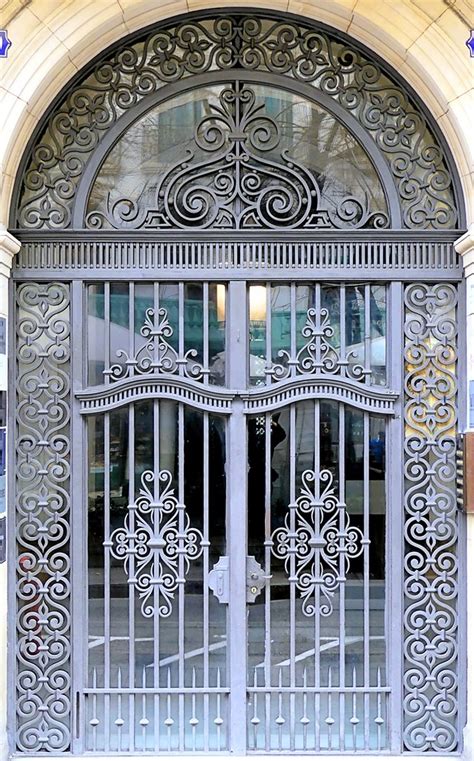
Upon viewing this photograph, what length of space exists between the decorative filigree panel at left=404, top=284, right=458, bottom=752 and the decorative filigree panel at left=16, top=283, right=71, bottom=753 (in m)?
2.40

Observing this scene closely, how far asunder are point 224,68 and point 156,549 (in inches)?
134

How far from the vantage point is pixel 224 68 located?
4703 millimetres

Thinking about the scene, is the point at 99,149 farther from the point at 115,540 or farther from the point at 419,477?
the point at 419,477

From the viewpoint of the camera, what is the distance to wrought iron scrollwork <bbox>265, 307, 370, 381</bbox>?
4715mm

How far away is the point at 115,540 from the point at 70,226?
2.23 metres

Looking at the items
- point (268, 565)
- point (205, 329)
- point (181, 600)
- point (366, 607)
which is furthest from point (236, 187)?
point (366, 607)

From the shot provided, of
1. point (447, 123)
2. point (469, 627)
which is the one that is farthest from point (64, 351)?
point (469, 627)

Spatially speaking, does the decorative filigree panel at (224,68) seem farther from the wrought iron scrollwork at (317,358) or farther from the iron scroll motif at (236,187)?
the wrought iron scrollwork at (317,358)

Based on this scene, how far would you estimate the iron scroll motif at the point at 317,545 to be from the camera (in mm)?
4668

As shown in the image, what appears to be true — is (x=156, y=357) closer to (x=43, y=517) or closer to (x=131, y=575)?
(x=43, y=517)

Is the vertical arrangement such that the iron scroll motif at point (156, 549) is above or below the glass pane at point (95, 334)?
below

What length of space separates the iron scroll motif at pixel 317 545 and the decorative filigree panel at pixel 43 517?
5.11 feet

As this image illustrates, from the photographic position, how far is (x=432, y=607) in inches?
185

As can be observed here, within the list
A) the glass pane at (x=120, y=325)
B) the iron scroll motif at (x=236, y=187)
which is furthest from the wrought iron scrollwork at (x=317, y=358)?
the glass pane at (x=120, y=325)
